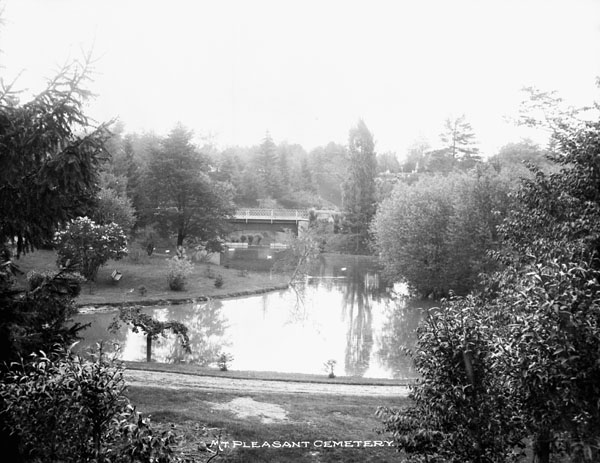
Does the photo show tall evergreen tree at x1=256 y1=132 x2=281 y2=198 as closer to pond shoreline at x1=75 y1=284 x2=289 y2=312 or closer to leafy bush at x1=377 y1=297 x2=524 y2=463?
pond shoreline at x1=75 y1=284 x2=289 y2=312

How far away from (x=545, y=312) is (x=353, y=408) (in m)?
7.08

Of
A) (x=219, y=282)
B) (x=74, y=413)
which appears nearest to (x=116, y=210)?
(x=219, y=282)

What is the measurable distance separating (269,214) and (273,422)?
43696 mm

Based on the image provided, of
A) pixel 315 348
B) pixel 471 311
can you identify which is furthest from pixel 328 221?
pixel 471 311

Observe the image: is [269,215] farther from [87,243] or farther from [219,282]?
[87,243]

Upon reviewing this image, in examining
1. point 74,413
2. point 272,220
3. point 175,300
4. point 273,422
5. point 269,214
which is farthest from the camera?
point 269,214

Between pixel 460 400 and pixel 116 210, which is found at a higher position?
pixel 116 210

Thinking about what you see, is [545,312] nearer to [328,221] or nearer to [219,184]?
[219,184]

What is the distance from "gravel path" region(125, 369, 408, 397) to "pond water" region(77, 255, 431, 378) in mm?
1617

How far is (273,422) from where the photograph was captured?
920 cm

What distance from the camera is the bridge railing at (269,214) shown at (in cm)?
5028

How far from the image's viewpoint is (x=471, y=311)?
534cm

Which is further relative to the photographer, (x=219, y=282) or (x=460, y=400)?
(x=219, y=282)

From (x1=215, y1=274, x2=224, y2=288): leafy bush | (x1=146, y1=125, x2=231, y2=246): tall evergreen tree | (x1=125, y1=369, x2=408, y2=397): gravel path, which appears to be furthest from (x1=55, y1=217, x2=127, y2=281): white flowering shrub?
(x1=146, y1=125, x2=231, y2=246): tall evergreen tree
